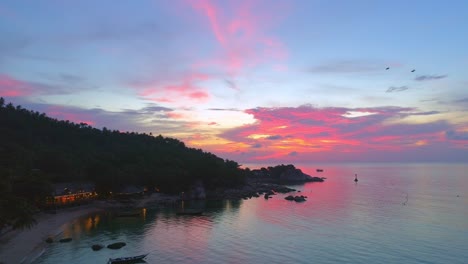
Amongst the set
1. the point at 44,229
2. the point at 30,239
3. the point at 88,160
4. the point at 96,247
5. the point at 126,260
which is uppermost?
the point at 88,160

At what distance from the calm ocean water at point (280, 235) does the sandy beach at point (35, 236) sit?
Answer: 1.85 m

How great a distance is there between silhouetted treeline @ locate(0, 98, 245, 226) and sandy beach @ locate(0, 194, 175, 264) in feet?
19.4

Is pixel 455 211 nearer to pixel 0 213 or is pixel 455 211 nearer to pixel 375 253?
pixel 375 253

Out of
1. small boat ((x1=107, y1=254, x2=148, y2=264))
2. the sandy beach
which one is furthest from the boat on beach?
the sandy beach

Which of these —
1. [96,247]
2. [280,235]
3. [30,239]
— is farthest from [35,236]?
[280,235]

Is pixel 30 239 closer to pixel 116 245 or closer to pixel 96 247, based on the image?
pixel 96 247

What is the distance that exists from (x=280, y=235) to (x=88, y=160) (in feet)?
225

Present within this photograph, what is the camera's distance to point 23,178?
210 feet

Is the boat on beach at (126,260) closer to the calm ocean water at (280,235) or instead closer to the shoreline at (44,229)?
the calm ocean water at (280,235)

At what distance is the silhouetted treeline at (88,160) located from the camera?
88.5 meters

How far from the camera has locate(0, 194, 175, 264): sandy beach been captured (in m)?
44.8

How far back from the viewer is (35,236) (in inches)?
2157

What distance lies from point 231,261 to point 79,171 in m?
67.3

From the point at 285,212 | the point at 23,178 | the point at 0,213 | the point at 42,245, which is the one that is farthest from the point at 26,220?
the point at 285,212
